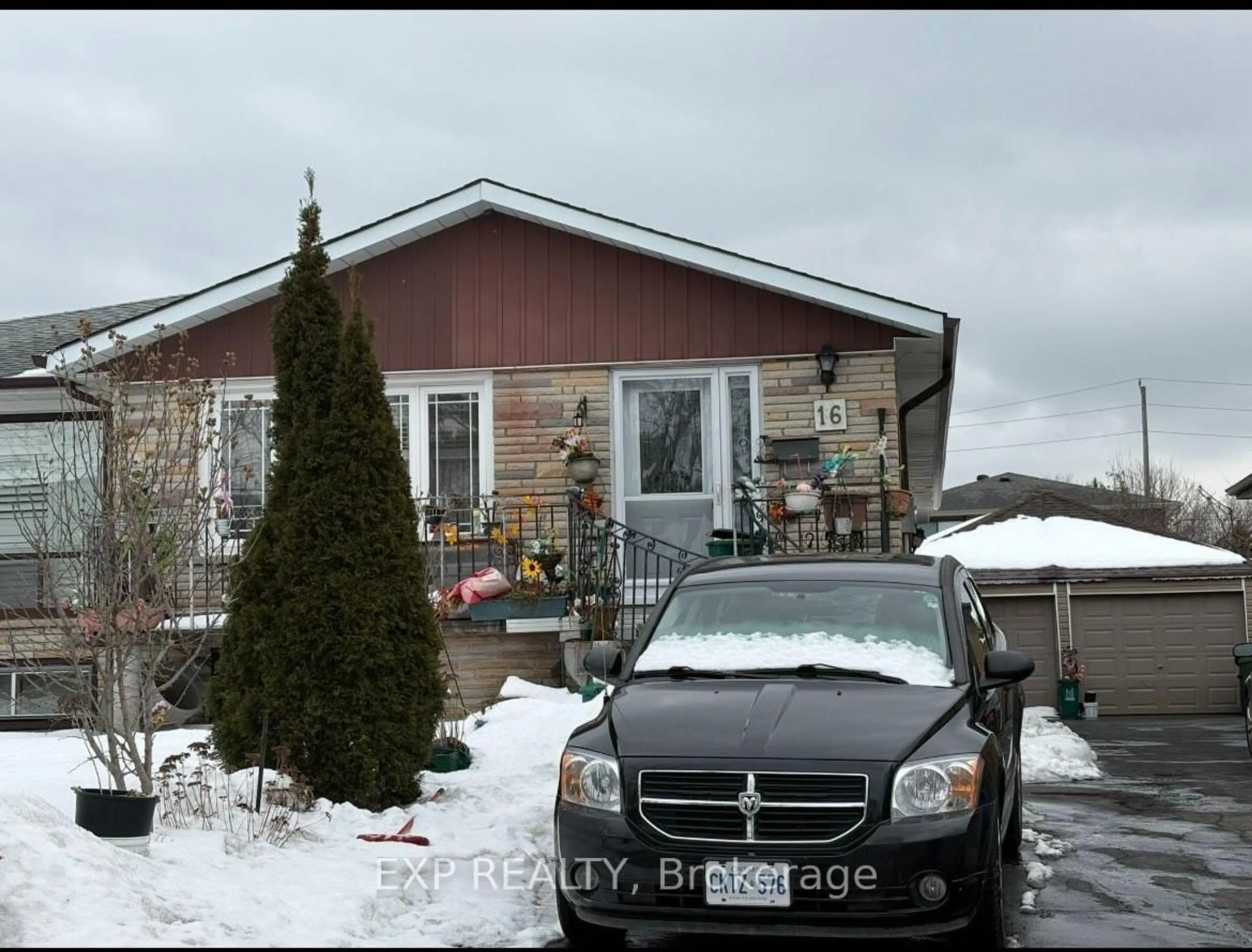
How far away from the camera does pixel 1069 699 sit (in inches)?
832

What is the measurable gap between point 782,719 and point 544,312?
10.1 m

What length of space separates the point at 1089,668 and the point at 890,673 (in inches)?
687

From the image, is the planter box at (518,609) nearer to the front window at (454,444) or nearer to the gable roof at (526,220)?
the front window at (454,444)

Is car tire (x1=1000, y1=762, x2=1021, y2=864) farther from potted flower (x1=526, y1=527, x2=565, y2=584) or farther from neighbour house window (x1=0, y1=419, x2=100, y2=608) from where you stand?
neighbour house window (x1=0, y1=419, x2=100, y2=608)

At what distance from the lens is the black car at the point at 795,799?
4.79 m

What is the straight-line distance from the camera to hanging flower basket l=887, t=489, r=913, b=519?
13656 millimetres

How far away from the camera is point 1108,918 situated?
19.6 feet

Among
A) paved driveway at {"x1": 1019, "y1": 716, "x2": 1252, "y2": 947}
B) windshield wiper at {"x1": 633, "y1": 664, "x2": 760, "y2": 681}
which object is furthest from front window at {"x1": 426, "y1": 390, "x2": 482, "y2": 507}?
windshield wiper at {"x1": 633, "y1": 664, "x2": 760, "y2": 681}

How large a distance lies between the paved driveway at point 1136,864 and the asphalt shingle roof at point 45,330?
39.7ft

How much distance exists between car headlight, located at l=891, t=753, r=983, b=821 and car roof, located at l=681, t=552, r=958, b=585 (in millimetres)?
1599

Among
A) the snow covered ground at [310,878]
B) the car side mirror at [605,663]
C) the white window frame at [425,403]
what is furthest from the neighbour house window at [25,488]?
the car side mirror at [605,663]

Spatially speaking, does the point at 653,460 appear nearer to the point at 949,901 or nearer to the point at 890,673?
the point at 890,673

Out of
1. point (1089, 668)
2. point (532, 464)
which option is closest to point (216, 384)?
point (532, 464)

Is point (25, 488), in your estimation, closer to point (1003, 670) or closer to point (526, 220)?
point (526, 220)
